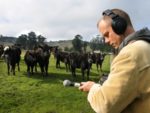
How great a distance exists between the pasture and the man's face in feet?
59.3

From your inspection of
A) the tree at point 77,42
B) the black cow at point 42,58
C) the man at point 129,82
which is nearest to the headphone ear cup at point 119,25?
the man at point 129,82

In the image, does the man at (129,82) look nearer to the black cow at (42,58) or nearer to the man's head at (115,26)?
the man's head at (115,26)

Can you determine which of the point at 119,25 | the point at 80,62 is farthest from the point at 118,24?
the point at 80,62

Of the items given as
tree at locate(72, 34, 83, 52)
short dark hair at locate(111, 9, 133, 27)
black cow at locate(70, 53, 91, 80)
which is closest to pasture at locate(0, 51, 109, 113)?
black cow at locate(70, 53, 91, 80)

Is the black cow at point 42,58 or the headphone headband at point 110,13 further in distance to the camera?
the black cow at point 42,58

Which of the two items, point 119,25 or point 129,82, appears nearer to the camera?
point 129,82

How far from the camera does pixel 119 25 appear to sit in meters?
4.01

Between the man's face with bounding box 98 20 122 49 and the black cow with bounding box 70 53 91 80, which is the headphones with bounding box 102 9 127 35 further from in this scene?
the black cow with bounding box 70 53 91 80


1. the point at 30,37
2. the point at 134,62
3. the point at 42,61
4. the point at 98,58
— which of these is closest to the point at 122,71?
the point at 134,62

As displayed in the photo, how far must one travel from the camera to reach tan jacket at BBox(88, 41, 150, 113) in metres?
3.73

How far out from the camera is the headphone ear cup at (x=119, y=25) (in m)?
4.02

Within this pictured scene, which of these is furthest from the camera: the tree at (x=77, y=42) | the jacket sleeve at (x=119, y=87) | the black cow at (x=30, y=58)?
the tree at (x=77, y=42)

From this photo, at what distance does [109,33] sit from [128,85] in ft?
2.31

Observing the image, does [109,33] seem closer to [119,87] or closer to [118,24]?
[118,24]
